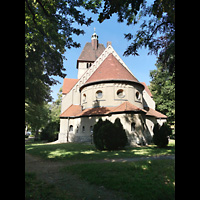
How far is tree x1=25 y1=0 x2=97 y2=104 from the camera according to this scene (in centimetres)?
690

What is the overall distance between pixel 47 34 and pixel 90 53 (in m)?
30.2

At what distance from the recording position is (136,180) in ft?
17.8

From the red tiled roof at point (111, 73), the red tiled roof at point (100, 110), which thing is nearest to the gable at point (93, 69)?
the red tiled roof at point (111, 73)

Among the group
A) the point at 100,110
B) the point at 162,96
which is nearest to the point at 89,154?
the point at 100,110

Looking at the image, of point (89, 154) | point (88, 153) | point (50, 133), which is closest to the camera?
point (89, 154)

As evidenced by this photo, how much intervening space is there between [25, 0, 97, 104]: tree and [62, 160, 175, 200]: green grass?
20.7 feet

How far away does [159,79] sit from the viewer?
115 feet

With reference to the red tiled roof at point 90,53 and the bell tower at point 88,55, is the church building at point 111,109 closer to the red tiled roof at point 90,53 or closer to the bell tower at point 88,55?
the bell tower at point 88,55

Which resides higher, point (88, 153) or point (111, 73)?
point (111, 73)

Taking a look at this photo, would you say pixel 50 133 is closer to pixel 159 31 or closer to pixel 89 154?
pixel 89 154

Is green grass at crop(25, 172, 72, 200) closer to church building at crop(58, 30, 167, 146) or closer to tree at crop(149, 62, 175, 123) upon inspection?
church building at crop(58, 30, 167, 146)

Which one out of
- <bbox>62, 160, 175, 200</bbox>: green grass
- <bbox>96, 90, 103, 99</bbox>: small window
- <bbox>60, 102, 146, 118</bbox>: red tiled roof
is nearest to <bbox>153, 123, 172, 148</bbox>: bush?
<bbox>60, 102, 146, 118</bbox>: red tiled roof
